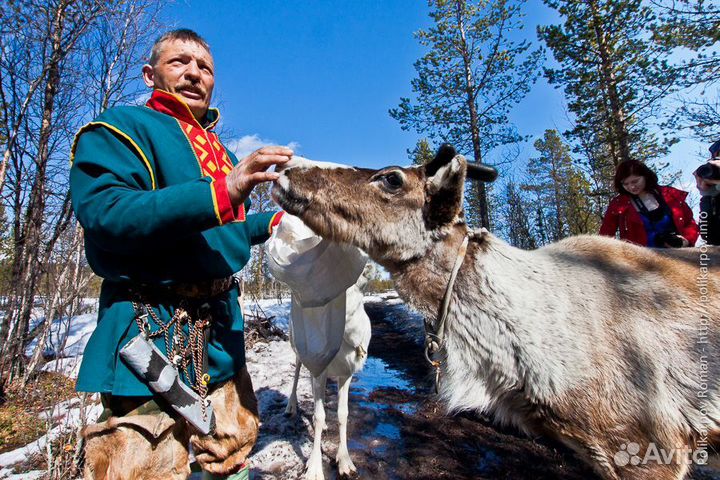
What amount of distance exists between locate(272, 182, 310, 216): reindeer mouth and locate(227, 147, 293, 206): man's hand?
0.41m

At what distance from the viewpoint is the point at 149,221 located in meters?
1.39

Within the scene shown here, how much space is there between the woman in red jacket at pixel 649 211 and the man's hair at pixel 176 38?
180 inches

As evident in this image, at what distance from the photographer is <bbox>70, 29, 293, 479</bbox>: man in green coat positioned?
4.82 feet

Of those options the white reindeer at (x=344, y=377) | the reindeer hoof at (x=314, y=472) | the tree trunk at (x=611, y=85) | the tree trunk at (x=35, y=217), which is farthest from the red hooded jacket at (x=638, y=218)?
the tree trunk at (x=611, y=85)

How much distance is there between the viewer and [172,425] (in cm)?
173

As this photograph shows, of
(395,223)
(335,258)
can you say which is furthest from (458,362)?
(335,258)

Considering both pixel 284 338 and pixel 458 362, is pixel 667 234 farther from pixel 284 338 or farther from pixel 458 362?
pixel 284 338

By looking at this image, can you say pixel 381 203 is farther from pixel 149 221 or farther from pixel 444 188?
pixel 149 221

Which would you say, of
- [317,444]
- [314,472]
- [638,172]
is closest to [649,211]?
[638,172]

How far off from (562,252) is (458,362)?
1139 millimetres

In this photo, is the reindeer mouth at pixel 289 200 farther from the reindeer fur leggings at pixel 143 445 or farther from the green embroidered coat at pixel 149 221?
the reindeer fur leggings at pixel 143 445

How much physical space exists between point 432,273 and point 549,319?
0.71 meters

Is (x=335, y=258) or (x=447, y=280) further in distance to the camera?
(x=335, y=258)

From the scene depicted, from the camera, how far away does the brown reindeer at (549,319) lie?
188 centimetres
